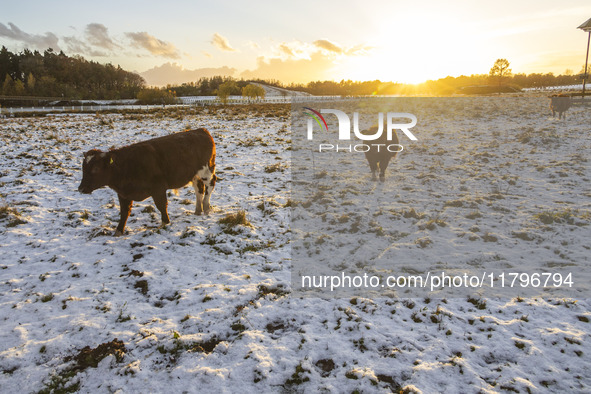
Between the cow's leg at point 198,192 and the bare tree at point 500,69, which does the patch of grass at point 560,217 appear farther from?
the bare tree at point 500,69

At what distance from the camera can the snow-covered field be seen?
11.7ft

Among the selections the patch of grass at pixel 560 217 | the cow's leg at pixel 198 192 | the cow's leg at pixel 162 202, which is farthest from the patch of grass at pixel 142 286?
the patch of grass at pixel 560 217

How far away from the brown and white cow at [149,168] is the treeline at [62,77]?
94.2 m

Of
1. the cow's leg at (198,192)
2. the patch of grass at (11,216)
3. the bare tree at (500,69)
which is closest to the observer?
the patch of grass at (11,216)

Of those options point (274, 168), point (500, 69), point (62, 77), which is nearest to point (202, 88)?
point (62, 77)

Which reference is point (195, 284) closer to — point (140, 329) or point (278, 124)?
point (140, 329)

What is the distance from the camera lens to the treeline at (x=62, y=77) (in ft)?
269

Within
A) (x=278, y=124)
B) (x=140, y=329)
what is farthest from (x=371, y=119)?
(x=140, y=329)

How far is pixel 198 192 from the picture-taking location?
26.7 feet

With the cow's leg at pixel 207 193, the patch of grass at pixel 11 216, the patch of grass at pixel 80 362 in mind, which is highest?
the cow's leg at pixel 207 193

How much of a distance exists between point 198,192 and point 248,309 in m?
4.31

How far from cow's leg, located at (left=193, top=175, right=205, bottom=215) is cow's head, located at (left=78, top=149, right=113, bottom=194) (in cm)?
204

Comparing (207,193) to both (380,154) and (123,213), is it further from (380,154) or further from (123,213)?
(380,154)

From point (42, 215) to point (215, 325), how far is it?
6.52 metres
